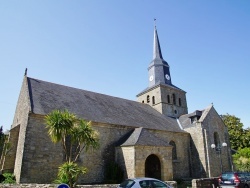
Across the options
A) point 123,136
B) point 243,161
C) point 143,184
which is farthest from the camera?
point 243,161

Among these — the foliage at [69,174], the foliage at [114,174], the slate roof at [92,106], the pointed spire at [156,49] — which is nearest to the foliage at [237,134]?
the slate roof at [92,106]

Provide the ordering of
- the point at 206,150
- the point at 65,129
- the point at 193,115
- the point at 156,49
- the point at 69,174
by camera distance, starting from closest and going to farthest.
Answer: the point at 69,174, the point at 65,129, the point at 206,150, the point at 193,115, the point at 156,49

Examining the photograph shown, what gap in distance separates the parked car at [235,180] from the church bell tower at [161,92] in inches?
539

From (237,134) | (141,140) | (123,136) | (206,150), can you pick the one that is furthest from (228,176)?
(237,134)

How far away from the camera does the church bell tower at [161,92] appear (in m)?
27.7

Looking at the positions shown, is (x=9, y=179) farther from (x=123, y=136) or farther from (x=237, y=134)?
(x=237, y=134)

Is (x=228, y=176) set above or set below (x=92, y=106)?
below

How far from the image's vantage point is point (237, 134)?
1439 inches

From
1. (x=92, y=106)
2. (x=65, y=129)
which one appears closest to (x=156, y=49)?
(x=92, y=106)

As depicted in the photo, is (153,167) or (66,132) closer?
(66,132)

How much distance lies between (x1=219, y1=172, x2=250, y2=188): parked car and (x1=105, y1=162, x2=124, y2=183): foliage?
23.0 ft

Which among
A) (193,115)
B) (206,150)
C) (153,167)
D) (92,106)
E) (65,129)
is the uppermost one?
(193,115)

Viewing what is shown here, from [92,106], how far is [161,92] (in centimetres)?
1124

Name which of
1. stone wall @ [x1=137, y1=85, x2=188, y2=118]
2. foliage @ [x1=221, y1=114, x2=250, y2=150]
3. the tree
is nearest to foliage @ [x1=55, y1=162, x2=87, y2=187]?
the tree
